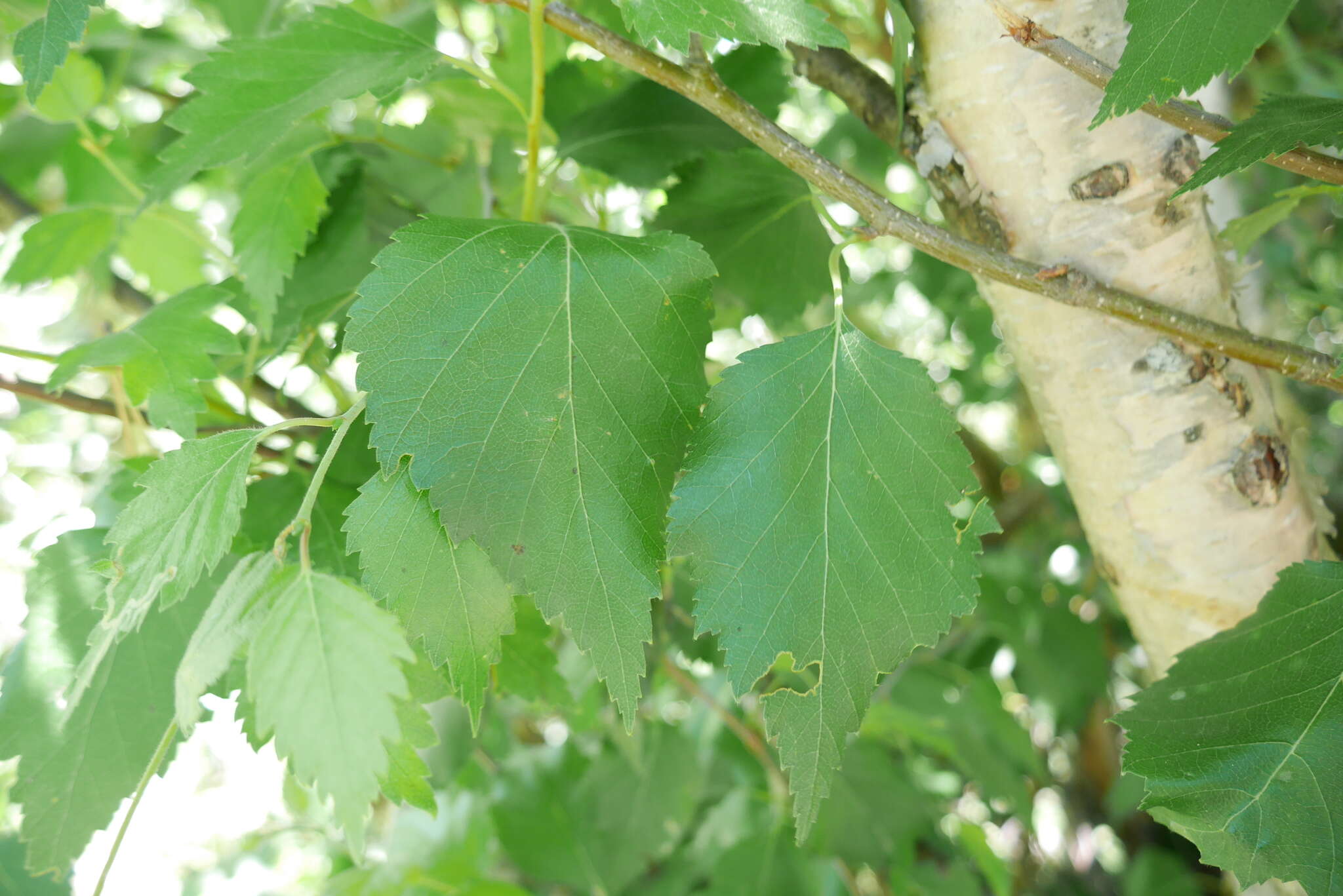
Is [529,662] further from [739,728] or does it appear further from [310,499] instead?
[739,728]

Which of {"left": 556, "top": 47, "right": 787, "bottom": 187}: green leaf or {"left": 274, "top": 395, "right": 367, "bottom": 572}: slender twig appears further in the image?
{"left": 556, "top": 47, "right": 787, "bottom": 187}: green leaf

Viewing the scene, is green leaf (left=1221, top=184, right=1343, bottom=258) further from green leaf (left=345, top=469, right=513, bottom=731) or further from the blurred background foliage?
green leaf (left=345, top=469, right=513, bottom=731)

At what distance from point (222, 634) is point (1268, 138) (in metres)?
0.46

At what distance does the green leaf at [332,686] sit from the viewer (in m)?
0.32

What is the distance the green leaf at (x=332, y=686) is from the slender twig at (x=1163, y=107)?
0.34 metres

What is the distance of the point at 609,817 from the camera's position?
0.92m

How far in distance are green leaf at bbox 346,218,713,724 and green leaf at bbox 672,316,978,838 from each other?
22 millimetres

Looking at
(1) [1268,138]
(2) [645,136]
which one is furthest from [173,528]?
(1) [1268,138]

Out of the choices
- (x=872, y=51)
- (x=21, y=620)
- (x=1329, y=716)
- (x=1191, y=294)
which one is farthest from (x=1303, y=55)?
(x=21, y=620)

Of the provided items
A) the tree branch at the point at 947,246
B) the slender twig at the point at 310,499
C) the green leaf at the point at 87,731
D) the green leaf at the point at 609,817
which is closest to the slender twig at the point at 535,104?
the tree branch at the point at 947,246

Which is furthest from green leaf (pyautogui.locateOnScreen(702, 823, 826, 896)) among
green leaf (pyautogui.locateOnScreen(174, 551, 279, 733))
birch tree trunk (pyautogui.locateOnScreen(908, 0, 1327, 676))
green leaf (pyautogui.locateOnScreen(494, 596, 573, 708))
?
green leaf (pyautogui.locateOnScreen(174, 551, 279, 733))

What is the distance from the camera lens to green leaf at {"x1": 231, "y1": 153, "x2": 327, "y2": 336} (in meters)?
0.57

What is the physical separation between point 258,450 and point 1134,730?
52 cm

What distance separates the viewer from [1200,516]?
0.48m
